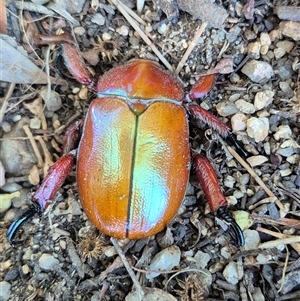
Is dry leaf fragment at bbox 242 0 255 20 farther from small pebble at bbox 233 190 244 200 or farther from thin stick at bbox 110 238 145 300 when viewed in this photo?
thin stick at bbox 110 238 145 300

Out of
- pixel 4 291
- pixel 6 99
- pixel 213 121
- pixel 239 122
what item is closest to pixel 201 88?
pixel 213 121

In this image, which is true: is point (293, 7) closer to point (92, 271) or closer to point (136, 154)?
point (136, 154)

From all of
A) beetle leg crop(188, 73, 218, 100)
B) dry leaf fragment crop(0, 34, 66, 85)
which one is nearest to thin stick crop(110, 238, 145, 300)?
beetle leg crop(188, 73, 218, 100)

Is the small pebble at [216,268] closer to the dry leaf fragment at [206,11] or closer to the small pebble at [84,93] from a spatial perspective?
the small pebble at [84,93]

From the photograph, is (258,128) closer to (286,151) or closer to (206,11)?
(286,151)

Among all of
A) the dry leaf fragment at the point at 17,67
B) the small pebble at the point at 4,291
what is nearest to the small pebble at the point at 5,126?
the dry leaf fragment at the point at 17,67

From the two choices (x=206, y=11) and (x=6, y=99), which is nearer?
(x=206, y=11)
